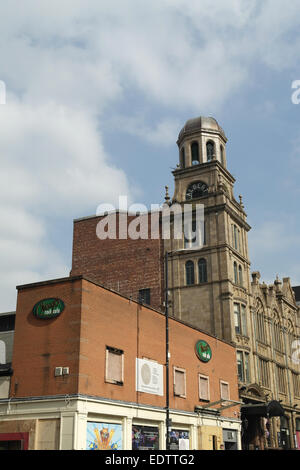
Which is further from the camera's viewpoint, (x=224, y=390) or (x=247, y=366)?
(x=247, y=366)

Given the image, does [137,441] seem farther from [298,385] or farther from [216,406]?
[298,385]

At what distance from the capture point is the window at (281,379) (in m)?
55.7

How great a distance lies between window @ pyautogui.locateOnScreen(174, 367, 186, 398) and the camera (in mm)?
33594

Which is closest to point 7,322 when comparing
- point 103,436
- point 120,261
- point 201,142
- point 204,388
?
point 103,436

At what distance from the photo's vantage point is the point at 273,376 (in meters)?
53.7

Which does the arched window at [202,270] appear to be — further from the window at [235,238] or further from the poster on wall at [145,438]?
the poster on wall at [145,438]

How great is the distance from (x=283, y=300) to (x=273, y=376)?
11761 mm

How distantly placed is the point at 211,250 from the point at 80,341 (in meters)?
24.8

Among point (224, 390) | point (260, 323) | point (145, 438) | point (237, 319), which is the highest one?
point (260, 323)

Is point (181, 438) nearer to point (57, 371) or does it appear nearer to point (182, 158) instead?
point (57, 371)

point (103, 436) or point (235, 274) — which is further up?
point (235, 274)

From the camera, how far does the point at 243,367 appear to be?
152 feet

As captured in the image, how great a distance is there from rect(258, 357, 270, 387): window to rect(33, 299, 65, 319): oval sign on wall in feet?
95.7
